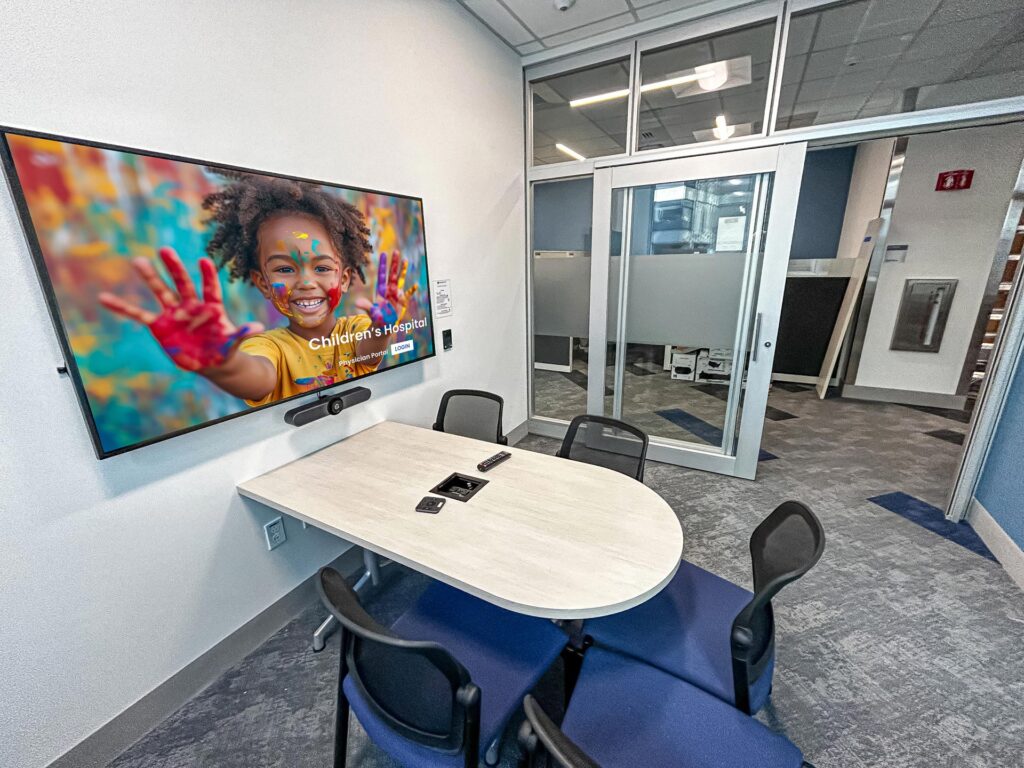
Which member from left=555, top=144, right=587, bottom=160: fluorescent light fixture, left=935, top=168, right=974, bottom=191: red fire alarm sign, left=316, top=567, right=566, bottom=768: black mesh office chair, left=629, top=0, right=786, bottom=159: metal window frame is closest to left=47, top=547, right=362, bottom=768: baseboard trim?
left=316, top=567, right=566, bottom=768: black mesh office chair

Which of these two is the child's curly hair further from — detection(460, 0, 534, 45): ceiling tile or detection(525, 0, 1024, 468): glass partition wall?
detection(525, 0, 1024, 468): glass partition wall

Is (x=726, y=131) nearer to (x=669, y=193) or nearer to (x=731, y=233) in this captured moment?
(x=669, y=193)

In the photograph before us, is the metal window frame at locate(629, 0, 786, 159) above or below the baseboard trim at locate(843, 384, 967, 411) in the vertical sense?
above

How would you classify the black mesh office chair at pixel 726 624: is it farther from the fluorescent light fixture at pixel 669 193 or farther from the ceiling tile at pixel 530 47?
the ceiling tile at pixel 530 47

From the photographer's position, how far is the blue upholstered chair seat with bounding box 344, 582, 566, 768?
0.97 meters

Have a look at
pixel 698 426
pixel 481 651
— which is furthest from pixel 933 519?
pixel 481 651

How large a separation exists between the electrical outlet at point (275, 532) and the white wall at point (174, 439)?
0.10ft

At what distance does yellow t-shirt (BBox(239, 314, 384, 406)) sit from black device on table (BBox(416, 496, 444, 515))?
30.8 inches

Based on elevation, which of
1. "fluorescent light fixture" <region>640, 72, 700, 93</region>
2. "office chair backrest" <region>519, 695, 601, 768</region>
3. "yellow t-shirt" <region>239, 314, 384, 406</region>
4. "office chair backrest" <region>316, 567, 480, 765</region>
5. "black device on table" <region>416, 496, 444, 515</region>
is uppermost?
"fluorescent light fixture" <region>640, 72, 700, 93</region>

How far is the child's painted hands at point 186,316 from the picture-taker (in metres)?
1.26

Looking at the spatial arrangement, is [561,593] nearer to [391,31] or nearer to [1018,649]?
[1018,649]

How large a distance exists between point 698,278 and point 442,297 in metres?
1.90

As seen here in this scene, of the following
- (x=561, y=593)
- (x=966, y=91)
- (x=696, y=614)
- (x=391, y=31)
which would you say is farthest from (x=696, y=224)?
(x=561, y=593)

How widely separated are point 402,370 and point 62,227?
1.44 meters
